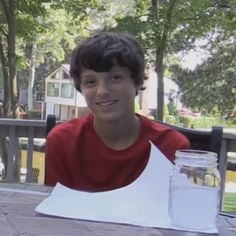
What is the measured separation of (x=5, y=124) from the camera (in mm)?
3914

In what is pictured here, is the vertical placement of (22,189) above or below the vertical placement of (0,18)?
below

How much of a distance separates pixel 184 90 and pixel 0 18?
988 centimetres

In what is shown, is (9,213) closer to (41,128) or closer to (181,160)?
(181,160)

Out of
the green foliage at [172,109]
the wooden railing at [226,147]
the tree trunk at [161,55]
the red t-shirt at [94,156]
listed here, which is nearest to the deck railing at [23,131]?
the wooden railing at [226,147]

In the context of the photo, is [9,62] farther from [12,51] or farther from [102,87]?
[102,87]

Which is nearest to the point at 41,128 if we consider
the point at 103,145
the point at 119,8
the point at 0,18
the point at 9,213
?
the point at 103,145

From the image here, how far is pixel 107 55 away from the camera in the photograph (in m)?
1.46

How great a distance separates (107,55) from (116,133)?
0.83 feet

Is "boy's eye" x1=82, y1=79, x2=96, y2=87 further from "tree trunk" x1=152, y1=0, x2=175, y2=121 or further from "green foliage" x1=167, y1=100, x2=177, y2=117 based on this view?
"green foliage" x1=167, y1=100, x2=177, y2=117

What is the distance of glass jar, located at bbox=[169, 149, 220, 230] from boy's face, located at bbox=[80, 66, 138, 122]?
432 millimetres

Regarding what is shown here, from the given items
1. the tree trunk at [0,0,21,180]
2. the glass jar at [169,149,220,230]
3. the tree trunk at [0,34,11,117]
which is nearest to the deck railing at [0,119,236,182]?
the glass jar at [169,149,220,230]

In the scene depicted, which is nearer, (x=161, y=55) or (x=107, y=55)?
(x=107, y=55)

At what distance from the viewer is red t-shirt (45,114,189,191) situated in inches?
60.2

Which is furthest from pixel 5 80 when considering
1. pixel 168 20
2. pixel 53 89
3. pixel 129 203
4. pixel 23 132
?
pixel 53 89
